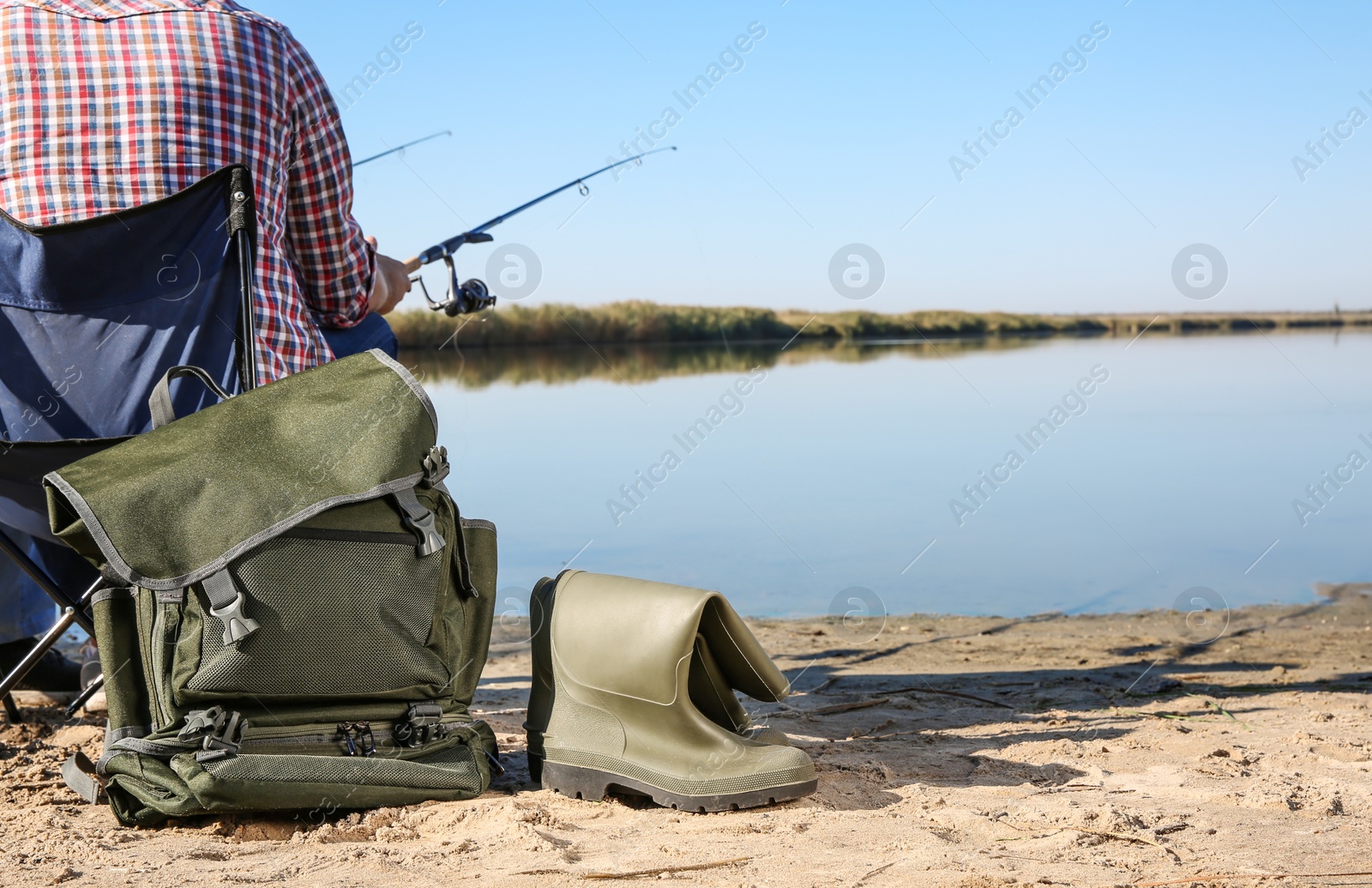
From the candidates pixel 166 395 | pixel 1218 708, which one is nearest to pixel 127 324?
pixel 166 395

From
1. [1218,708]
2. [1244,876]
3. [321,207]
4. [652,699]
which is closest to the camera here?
[1244,876]

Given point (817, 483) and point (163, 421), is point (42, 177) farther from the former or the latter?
point (817, 483)

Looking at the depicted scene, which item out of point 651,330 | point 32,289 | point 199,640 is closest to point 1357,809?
point 199,640

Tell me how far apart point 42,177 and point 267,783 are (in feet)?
4.30

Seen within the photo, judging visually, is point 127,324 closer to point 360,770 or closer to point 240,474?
point 240,474

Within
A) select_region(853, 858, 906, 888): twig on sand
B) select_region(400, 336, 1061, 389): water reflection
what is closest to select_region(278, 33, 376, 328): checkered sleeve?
select_region(853, 858, 906, 888): twig on sand

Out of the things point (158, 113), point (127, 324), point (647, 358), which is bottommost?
point (647, 358)

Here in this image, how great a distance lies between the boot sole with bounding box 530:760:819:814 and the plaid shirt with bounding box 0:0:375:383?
100 centimetres

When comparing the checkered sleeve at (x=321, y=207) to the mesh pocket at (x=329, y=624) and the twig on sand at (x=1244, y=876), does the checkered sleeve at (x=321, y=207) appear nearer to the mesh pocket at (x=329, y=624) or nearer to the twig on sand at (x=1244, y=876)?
→ the mesh pocket at (x=329, y=624)

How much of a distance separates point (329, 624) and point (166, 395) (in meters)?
0.55

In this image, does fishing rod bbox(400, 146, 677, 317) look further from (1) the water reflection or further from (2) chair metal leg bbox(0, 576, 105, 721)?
(1) the water reflection

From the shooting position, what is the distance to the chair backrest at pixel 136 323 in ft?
7.25

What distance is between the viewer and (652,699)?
204 centimetres

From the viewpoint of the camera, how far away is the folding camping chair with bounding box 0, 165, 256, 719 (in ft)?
7.21
